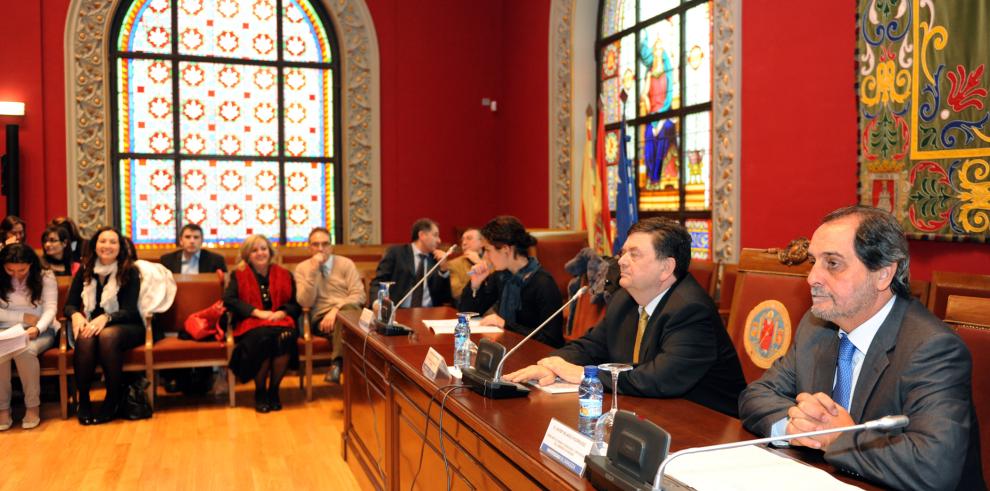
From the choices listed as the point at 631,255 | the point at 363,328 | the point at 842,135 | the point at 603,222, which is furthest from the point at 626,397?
the point at 603,222

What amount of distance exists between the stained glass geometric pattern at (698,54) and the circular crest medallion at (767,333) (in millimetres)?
2885

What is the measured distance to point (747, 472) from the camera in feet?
4.78

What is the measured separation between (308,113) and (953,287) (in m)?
6.43

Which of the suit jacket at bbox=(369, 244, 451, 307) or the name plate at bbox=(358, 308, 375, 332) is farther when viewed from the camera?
the suit jacket at bbox=(369, 244, 451, 307)

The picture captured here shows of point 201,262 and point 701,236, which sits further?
point 201,262

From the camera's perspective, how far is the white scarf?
5.08 metres

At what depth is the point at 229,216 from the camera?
7902 millimetres

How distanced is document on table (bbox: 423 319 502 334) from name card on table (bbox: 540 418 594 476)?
1.72 metres

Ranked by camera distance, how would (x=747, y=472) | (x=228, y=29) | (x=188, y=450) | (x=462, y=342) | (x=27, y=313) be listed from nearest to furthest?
(x=747, y=472), (x=462, y=342), (x=188, y=450), (x=27, y=313), (x=228, y=29)

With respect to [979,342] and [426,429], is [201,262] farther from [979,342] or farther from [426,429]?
[979,342]

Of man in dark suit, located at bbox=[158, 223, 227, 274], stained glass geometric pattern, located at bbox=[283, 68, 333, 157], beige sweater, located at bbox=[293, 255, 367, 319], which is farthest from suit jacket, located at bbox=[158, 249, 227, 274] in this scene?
stained glass geometric pattern, located at bbox=[283, 68, 333, 157]

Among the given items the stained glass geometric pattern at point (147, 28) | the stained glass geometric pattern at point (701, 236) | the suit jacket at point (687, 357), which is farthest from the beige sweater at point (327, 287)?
the suit jacket at point (687, 357)

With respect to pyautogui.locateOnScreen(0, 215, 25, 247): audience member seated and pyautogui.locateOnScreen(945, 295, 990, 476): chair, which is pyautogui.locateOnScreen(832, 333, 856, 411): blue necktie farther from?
pyautogui.locateOnScreen(0, 215, 25, 247): audience member seated

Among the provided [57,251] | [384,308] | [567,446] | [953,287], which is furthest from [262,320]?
[567,446]
